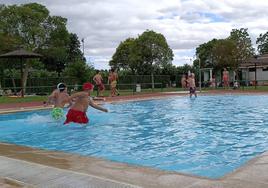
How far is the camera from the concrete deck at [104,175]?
4.84 m

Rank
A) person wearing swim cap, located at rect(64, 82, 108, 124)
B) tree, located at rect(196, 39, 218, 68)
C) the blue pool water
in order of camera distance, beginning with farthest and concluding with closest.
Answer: tree, located at rect(196, 39, 218, 68) → person wearing swim cap, located at rect(64, 82, 108, 124) → the blue pool water

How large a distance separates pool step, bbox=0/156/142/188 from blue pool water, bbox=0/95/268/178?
1809mm

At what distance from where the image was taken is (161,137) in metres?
10.2

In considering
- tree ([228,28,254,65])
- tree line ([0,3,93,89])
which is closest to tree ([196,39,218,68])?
tree ([228,28,254,65])

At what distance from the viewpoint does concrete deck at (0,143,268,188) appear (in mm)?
4844

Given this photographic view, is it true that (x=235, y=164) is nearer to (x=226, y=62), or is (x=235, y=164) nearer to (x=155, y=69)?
(x=226, y=62)

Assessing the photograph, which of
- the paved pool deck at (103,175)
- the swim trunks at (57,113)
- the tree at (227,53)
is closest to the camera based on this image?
the paved pool deck at (103,175)

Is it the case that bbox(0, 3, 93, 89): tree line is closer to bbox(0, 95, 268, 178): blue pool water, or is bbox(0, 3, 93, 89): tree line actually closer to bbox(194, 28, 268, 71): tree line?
bbox(194, 28, 268, 71): tree line


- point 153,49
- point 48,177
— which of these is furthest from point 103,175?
point 153,49

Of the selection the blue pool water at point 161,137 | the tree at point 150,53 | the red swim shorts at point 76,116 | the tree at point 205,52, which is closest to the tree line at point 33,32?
the tree at point 150,53

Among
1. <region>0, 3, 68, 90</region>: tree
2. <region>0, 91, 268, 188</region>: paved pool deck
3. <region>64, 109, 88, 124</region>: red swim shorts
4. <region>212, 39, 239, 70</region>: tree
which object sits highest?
<region>0, 3, 68, 90</region>: tree

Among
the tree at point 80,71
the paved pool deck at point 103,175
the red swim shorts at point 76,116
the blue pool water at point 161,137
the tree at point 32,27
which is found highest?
the tree at point 32,27

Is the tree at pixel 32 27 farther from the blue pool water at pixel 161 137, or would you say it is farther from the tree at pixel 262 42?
the tree at pixel 262 42

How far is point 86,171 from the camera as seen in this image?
5.69 m
